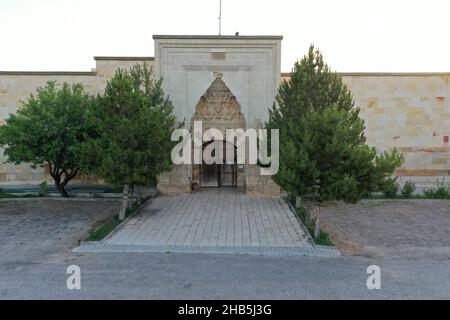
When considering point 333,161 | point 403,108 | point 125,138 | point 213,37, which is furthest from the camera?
point 403,108

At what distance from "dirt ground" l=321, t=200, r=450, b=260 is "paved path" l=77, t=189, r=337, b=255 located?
122 centimetres

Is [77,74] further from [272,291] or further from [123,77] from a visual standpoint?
[272,291]

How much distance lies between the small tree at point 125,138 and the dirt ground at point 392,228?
636cm

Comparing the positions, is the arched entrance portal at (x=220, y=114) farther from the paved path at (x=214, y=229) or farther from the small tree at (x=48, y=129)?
the small tree at (x=48, y=129)

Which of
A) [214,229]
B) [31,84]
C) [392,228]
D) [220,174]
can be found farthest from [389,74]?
[31,84]

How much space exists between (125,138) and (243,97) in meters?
6.76

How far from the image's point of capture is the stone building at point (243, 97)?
46.2 ft

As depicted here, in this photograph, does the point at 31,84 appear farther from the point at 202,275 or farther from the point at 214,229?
the point at 202,275

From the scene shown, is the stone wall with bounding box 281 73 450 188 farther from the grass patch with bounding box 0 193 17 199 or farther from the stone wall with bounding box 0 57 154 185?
the grass patch with bounding box 0 193 17 199

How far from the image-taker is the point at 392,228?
9.60m

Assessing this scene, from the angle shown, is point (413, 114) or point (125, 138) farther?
point (413, 114)

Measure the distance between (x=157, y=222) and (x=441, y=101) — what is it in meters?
16.5

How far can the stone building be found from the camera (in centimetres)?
1408
